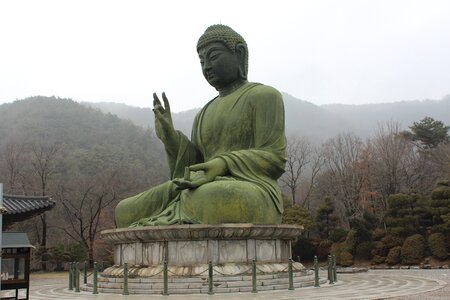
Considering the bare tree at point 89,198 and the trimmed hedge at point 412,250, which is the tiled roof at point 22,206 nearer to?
the trimmed hedge at point 412,250

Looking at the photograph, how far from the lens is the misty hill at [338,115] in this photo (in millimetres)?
100125

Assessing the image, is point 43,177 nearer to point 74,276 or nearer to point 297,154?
point 297,154

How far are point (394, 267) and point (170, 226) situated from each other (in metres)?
15.7

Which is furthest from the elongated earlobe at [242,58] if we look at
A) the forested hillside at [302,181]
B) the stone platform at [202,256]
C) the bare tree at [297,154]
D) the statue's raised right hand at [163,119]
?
the bare tree at [297,154]

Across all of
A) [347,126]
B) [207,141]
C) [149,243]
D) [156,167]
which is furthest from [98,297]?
[347,126]

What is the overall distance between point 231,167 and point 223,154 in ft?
1.58

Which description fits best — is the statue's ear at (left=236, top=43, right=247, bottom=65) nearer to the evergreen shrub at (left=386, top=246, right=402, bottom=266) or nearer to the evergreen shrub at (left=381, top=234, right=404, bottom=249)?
the evergreen shrub at (left=386, top=246, right=402, bottom=266)

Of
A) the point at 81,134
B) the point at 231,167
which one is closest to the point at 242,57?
the point at 231,167

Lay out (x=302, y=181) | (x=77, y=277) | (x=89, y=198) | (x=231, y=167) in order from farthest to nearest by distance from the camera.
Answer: (x=302, y=181) < (x=89, y=198) < (x=231, y=167) < (x=77, y=277)

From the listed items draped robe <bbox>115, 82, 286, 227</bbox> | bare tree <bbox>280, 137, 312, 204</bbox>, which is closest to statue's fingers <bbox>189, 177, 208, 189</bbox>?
draped robe <bbox>115, 82, 286, 227</bbox>

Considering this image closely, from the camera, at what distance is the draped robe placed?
419 inches

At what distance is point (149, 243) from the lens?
10.7 metres

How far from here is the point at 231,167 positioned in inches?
454

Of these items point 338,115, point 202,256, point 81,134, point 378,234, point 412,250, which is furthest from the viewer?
point 338,115
